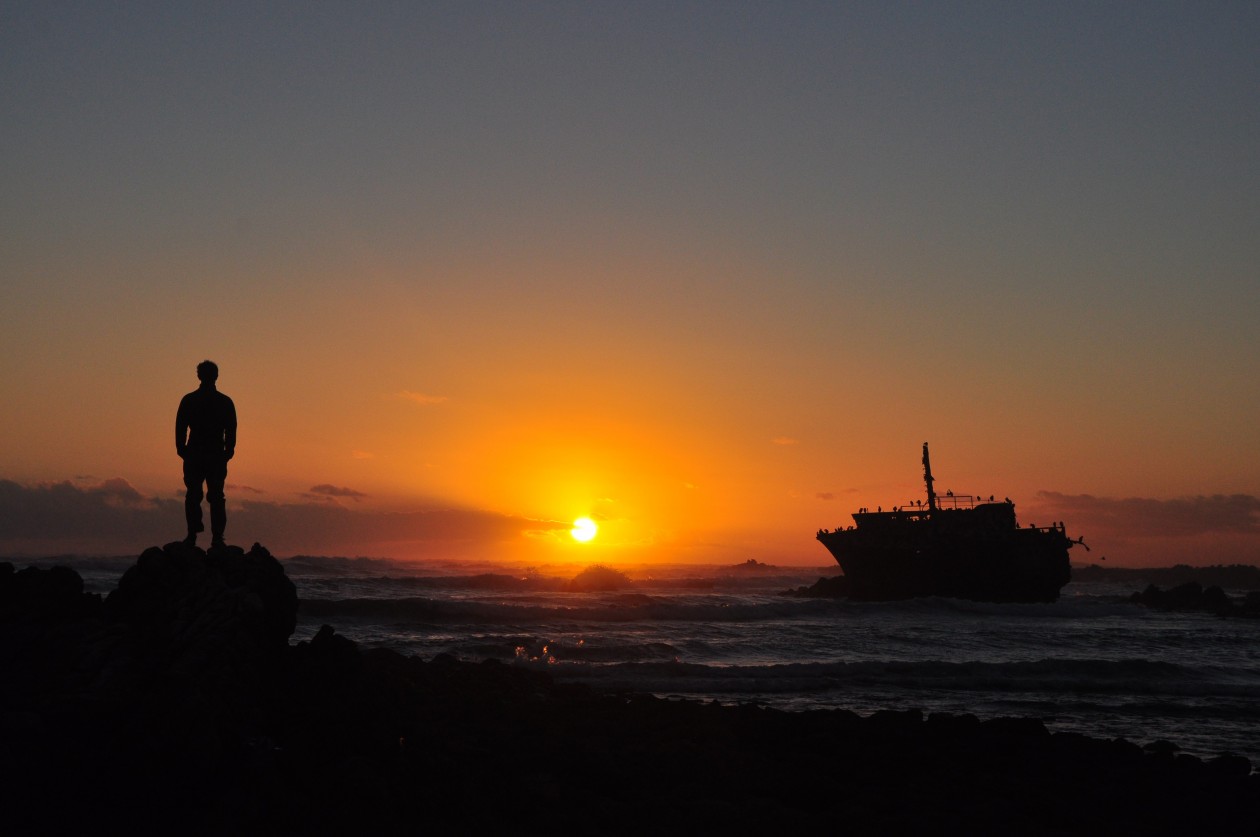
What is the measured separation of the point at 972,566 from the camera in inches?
2452

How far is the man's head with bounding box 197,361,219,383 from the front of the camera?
1176cm

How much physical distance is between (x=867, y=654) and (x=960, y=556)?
3455 cm

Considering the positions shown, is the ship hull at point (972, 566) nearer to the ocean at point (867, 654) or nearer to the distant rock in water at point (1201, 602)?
the ocean at point (867, 654)

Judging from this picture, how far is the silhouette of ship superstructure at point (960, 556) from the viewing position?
62.2 meters

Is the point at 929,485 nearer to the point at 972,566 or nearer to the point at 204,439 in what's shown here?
the point at 972,566

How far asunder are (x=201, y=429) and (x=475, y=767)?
553 centimetres

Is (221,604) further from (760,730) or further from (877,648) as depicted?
(877,648)

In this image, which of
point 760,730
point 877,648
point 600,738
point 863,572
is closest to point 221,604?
point 600,738

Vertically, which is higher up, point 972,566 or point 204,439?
point 204,439

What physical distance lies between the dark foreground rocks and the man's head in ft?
7.11

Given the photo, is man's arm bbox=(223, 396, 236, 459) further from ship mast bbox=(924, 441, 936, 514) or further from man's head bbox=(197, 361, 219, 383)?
ship mast bbox=(924, 441, 936, 514)

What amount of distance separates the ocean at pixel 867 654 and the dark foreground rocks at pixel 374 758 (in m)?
5.50

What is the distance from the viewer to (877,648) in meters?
32.6

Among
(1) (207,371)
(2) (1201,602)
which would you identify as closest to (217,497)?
(1) (207,371)
